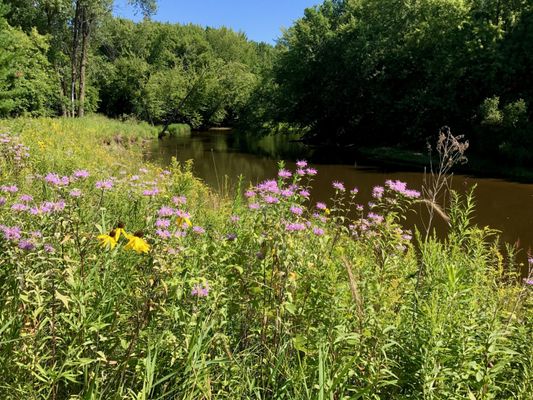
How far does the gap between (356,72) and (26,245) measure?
32451 millimetres

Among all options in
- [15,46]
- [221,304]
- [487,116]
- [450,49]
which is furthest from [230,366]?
[450,49]

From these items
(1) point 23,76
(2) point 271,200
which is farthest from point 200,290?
(1) point 23,76

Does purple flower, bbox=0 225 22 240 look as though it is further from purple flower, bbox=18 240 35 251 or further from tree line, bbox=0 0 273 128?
tree line, bbox=0 0 273 128

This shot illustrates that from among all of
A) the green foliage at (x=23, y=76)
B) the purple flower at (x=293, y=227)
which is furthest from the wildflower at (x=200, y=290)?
the green foliage at (x=23, y=76)

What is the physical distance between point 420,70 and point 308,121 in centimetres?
1045

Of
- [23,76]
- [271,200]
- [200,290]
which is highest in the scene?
[23,76]

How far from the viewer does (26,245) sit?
174 cm

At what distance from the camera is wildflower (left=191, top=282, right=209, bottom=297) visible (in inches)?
78.3

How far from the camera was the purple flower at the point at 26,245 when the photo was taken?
1.74 meters

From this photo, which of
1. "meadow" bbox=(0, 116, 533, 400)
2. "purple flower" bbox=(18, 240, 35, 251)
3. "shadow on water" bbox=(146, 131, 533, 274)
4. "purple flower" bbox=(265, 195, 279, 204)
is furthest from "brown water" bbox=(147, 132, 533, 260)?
"purple flower" bbox=(18, 240, 35, 251)

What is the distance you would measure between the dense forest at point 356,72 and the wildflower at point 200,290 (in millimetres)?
20527

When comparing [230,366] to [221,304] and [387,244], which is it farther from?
[387,244]

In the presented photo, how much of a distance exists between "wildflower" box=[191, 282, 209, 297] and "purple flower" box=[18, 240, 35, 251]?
671mm

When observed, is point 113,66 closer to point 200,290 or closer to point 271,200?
point 271,200
